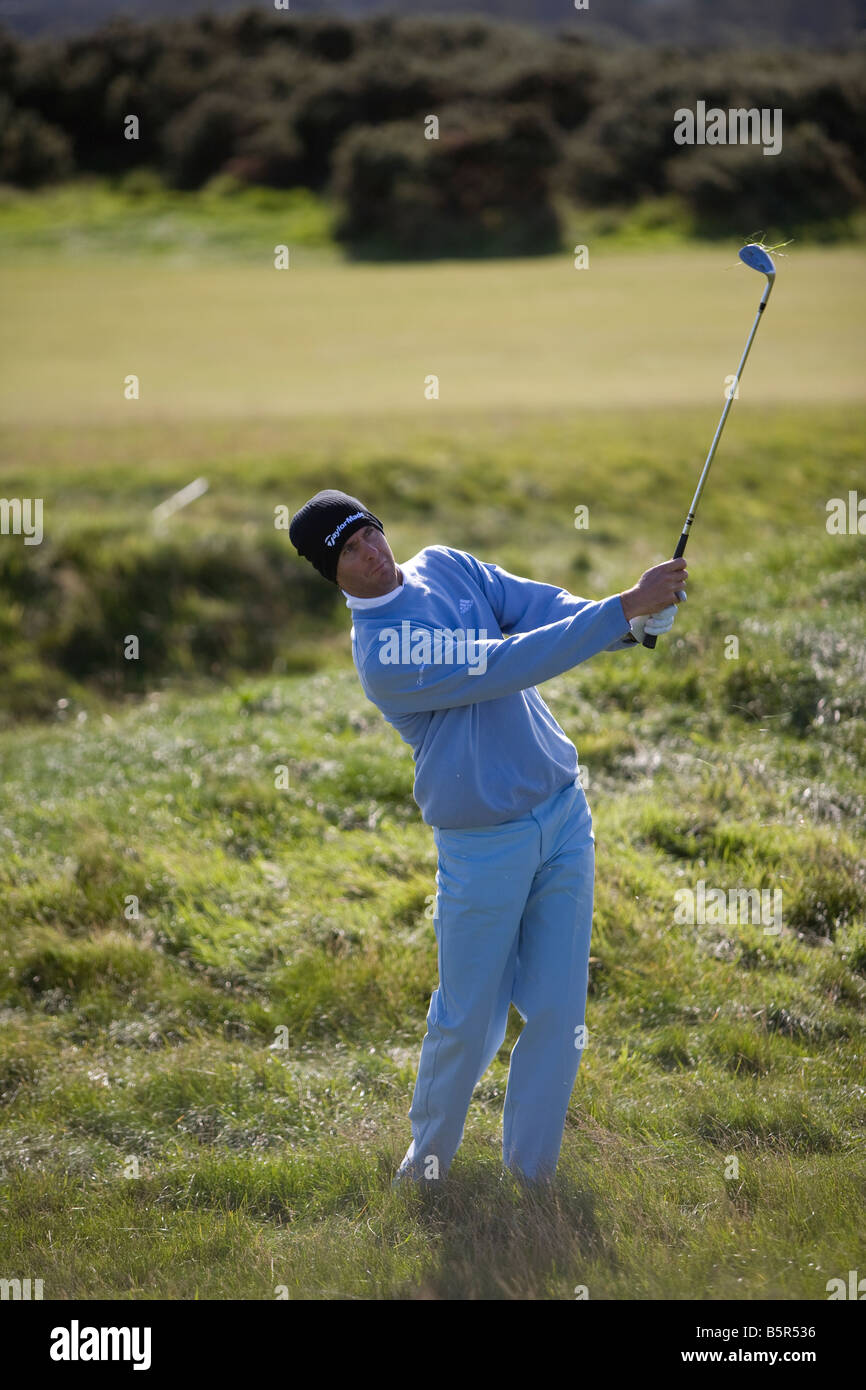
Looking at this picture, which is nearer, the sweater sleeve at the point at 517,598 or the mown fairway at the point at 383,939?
the mown fairway at the point at 383,939

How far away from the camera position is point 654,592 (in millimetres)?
3467

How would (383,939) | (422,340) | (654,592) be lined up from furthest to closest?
(422,340)
(383,939)
(654,592)

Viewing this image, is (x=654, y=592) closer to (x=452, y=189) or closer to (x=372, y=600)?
(x=372, y=600)

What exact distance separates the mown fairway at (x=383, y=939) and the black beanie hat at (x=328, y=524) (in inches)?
77.9

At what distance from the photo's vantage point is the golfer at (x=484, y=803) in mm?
3629

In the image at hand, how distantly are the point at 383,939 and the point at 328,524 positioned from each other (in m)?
2.56

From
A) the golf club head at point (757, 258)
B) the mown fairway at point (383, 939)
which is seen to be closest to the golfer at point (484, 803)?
the mown fairway at point (383, 939)

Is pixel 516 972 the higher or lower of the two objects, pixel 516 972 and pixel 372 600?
the lower

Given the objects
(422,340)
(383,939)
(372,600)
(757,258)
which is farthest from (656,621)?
(422,340)

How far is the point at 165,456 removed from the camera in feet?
48.9

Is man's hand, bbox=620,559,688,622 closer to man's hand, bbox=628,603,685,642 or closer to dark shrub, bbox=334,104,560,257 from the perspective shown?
man's hand, bbox=628,603,685,642

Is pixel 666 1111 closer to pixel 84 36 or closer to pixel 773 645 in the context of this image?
pixel 773 645

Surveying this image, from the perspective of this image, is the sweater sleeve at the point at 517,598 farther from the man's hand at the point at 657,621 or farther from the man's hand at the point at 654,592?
the man's hand at the point at 654,592

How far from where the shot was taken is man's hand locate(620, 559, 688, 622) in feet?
11.3
